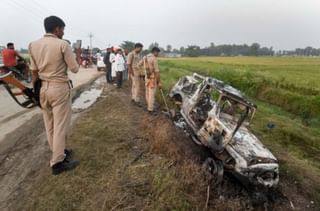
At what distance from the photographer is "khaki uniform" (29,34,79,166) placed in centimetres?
377

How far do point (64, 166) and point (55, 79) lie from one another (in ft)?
4.54

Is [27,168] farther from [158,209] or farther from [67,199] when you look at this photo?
[158,209]

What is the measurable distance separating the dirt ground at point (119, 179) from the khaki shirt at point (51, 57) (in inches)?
61.3

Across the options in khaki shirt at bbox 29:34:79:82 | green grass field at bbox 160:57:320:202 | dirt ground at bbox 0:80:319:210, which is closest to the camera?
khaki shirt at bbox 29:34:79:82

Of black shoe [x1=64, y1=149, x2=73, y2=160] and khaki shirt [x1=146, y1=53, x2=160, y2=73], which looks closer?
black shoe [x1=64, y1=149, x2=73, y2=160]

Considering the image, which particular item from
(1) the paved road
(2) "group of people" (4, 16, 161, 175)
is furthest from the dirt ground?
(2) "group of people" (4, 16, 161, 175)

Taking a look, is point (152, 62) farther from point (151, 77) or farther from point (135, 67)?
point (135, 67)

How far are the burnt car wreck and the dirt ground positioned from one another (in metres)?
0.37

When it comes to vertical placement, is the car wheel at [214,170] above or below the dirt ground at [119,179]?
below

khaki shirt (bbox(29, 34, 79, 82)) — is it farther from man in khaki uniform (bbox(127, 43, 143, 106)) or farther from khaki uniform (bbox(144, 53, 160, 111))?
man in khaki uniform (bbox(127, 43, 143, 106))

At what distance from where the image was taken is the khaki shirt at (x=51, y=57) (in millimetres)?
3762

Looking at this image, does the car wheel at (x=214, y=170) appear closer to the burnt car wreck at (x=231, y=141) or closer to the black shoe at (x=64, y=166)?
the burnt car wreck at (x=231, y=141)

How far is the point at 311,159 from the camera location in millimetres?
7699

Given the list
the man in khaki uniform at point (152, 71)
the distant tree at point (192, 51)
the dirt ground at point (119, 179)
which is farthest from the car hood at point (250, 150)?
the distant tree at point (192, 51)
